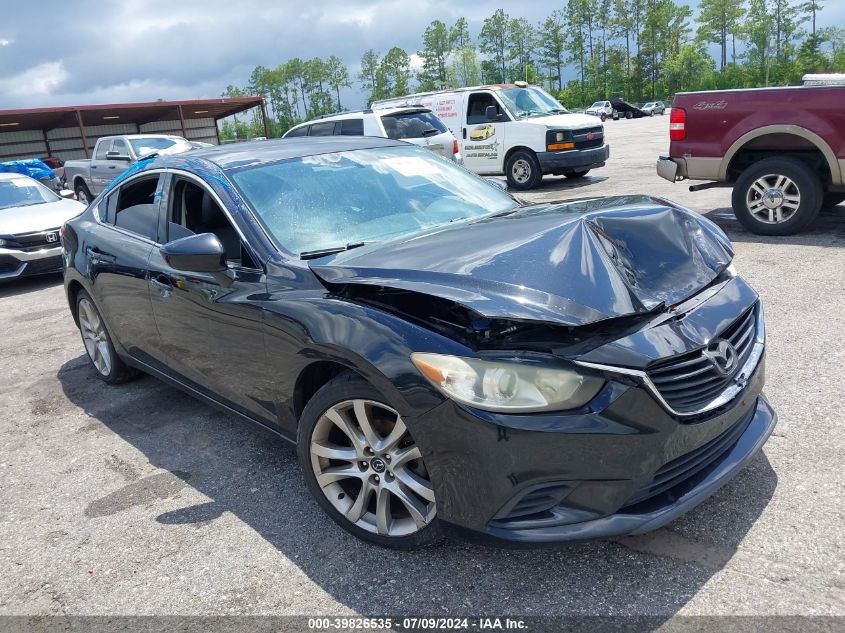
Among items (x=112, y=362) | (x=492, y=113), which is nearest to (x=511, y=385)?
(x=112, y=362)

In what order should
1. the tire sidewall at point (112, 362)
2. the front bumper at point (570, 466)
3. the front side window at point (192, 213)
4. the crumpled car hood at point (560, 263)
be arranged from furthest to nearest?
the tire sidewall at point (112, 362)
the front side window at point (192, 213)
the crumpled car hood at point (560, 263)
the front bumper at point (570, 466)

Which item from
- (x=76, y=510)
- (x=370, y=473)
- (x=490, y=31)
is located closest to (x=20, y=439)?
(x=76, y=510)

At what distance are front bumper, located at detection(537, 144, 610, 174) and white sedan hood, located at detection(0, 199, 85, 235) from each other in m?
7.90

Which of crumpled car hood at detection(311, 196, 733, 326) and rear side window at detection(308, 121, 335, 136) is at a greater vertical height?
rear side window at detection(308, 121, 335, 136)

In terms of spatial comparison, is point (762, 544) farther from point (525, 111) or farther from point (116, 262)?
point (525, 111)

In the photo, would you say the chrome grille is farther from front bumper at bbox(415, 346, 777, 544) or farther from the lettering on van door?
the lettering on van door

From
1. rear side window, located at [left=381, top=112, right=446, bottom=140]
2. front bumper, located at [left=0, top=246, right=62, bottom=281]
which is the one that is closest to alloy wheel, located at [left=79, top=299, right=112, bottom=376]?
front bumper, located at [left=0, top=246, right=62, bottom=281]

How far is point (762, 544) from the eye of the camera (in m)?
2.62

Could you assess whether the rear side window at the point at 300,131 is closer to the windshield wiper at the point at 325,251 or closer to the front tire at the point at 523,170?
the front tire at the point at 523,170

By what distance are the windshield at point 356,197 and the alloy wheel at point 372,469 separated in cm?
88

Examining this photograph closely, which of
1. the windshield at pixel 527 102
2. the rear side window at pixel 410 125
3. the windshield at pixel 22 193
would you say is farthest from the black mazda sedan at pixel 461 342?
the windshield at pixel 527 102

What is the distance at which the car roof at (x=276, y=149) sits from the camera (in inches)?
150

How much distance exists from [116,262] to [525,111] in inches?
420

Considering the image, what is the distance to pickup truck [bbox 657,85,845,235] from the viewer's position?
7.00 meters
